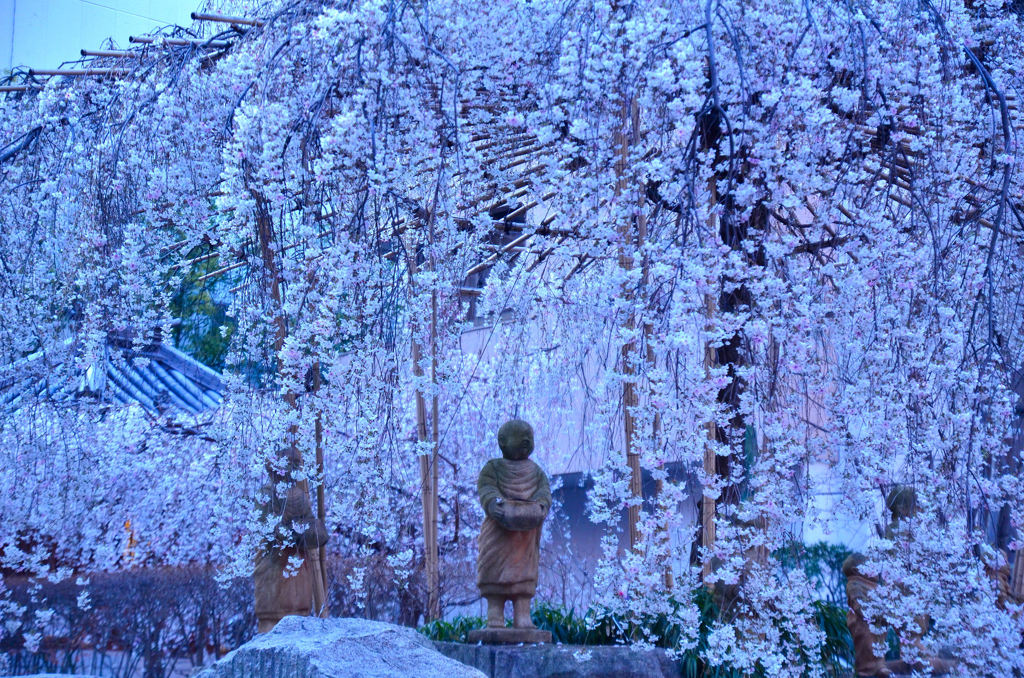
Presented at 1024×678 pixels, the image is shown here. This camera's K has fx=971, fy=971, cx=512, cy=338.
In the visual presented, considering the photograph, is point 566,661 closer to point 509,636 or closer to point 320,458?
point 509,636

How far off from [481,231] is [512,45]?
0.97 meters

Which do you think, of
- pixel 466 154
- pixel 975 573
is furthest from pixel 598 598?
pixel 466 154

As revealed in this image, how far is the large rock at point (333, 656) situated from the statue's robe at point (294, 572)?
1.43 meters

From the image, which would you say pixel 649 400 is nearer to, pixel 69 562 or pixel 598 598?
pixel 598 598

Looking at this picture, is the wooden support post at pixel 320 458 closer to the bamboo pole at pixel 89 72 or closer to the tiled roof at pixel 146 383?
the tiled roof at pixel 146 383

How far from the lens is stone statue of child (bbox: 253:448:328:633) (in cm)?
532

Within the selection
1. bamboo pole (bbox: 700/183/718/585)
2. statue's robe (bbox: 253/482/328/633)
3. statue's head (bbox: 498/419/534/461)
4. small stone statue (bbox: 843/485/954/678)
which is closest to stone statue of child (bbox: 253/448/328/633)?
statue's robe (bbox: 253/482/328/633)

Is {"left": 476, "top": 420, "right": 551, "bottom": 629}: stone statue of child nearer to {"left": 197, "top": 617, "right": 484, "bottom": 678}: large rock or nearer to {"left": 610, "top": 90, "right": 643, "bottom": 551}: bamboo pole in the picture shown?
{"left": 610, "top": 90, "right": 643, "bottom": 551}: bamboo pole

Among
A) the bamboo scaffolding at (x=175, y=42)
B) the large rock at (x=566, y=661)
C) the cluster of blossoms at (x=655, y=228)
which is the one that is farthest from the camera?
the bamboo scaffolding at (x=175, y=42)

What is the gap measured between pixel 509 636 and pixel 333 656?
172 centimetres

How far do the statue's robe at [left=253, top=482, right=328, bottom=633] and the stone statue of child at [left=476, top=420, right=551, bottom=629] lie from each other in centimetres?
98

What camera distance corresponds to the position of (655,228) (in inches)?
211

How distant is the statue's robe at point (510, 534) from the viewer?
5.29m

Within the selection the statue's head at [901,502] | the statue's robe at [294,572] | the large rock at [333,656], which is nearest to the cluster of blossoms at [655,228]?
the statue's robe at [294,572]
